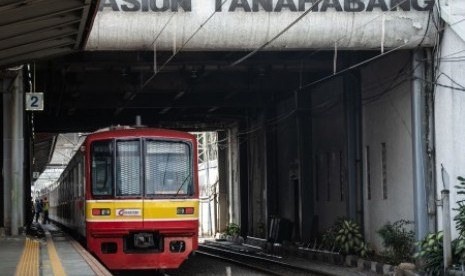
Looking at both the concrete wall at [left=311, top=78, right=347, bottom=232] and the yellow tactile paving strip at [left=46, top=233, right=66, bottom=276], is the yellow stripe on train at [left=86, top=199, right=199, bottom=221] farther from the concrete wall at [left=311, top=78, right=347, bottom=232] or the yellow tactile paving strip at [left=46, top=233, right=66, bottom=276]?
the concrete wall at [left=311, top=78, right=347, bottom=232]

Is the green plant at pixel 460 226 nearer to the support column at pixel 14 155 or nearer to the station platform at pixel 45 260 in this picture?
the station platform at pixel 45 260

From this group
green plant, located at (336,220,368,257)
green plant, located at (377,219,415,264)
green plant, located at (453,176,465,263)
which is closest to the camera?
green plant, located at (453,176,465,263)

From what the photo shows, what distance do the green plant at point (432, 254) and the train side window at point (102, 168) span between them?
6.33 m

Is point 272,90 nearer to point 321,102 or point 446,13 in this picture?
point 321,102

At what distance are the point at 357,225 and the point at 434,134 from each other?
13.3 feet

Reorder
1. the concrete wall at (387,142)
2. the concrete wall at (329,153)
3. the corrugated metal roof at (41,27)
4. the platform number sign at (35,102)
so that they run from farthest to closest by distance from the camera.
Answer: the concrete wall at (329,153) < the platform number sign at (35,102) < the concrete wall at (387,142) < the corrugated metal roof at (41,27)

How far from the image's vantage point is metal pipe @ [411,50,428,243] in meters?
17.1

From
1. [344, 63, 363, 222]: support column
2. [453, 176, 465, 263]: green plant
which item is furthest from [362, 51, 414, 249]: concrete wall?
[453, 176, 465, 263]: green plant

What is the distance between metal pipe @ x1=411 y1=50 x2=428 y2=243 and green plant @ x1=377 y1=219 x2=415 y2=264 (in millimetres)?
655

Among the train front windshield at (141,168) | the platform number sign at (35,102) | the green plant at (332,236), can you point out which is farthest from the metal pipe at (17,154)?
the green plant at (332,236)

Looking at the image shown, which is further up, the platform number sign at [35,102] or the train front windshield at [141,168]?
the platform number sign at [35,102]

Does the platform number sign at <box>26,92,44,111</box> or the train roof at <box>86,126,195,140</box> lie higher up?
the platform number sign at <box>26,92,44,111</box>

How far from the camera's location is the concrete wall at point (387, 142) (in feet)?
61.1

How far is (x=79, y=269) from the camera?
12.6m
